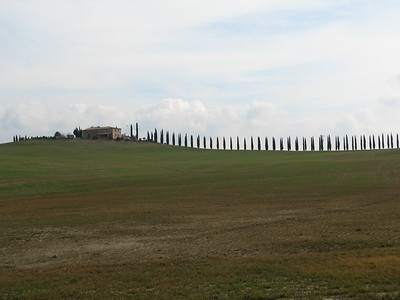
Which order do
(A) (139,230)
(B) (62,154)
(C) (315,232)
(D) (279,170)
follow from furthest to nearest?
(B) (62,154) → (D) (279,170) → (A) (139,230) → (C) (315,232)

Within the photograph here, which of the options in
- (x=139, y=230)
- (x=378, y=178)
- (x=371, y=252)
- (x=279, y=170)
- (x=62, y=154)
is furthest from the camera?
(x=62, y=154)

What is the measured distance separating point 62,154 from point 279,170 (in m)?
69.1

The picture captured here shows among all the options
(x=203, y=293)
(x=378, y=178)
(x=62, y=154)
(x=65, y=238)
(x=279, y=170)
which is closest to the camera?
(x=203, y=293)

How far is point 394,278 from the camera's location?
1428 centimetres

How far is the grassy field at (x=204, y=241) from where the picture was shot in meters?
14.6

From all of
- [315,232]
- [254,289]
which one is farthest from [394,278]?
[315,232]

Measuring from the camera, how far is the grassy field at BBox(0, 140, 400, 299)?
14555mm

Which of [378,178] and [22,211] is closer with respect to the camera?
[22,211]

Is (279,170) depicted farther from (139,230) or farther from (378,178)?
(139,230)

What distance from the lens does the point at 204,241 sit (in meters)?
24.3

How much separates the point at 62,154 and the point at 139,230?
104 metres

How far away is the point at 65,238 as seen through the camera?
27.3 metres

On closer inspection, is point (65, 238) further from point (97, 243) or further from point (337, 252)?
point (337, 252)

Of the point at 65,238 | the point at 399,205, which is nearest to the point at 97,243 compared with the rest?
the point at 65,238
